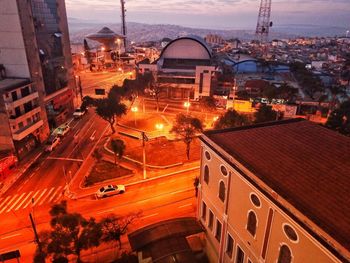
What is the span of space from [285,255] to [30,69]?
161 ft

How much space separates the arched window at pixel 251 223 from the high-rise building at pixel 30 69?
127ft

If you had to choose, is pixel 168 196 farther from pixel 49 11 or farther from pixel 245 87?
pixel 245 87

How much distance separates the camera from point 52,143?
159 ft

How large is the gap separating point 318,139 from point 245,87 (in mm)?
62208

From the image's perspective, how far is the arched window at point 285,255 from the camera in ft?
55.9

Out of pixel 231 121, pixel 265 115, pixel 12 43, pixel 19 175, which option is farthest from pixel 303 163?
pixel 12 43

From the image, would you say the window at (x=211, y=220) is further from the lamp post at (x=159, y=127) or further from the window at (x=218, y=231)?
the lamp post at (x=159, y=127)

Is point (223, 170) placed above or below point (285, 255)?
above

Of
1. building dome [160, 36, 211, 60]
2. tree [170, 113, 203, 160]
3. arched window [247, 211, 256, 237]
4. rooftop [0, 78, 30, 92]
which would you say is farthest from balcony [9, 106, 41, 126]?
building dome [160, 36, 211, 60]

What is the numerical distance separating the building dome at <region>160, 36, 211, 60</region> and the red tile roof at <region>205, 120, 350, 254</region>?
238ft

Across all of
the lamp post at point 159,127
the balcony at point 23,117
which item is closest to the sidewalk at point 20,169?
the balcony at point 23,117

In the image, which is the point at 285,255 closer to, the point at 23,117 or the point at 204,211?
the point at 204,211

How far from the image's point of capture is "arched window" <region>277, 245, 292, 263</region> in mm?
17038

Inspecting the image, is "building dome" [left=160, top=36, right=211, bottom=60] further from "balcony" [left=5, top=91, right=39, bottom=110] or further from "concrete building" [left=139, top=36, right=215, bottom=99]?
"balcony" [left=5, top=91, right=39, bottom=110]
